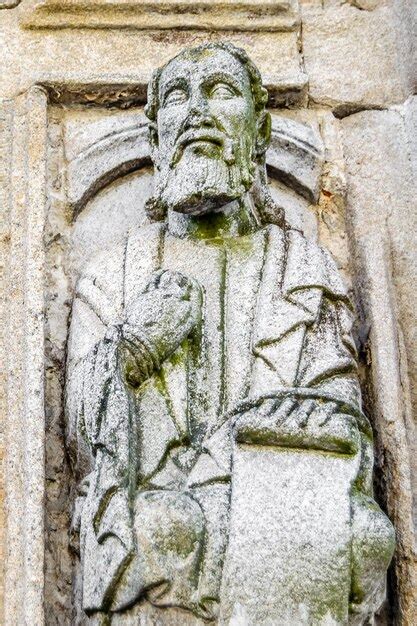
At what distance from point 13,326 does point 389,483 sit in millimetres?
1361

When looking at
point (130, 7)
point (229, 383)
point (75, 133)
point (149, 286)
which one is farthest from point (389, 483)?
point (130, 7)

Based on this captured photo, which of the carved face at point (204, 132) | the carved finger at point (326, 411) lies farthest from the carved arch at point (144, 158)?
the carved finger at point (326, 411)

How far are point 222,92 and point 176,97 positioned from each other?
16 centimetres

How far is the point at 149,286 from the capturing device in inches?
186

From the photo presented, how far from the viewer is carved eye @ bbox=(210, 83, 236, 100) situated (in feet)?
16.6

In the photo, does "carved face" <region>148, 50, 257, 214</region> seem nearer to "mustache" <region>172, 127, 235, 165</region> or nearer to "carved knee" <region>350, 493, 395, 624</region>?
"mustache" <region>172, 127, 235, 165</region>

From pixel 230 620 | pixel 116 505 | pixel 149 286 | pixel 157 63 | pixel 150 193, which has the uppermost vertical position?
pixel 157 63

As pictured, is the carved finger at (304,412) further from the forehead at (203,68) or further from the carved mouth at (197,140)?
the forehead at (203,68)

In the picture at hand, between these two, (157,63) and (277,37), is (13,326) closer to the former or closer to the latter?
(157,63)

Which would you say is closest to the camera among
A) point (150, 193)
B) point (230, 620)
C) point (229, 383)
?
point (230, 620)

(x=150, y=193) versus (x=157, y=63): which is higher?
(x=157, y=63)

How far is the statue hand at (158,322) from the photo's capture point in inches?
176

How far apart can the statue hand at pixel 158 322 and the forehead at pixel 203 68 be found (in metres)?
0.77

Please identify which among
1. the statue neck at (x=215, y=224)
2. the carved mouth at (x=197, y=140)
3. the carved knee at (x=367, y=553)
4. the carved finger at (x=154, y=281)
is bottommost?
the carved knee at (x=367, y=553)
